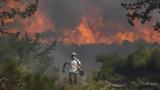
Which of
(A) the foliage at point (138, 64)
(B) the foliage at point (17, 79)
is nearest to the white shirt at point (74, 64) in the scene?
(A) the foliage at point (138, 64)

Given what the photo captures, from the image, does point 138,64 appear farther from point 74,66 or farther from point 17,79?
point 17,79

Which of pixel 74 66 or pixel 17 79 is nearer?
pixel 17 79

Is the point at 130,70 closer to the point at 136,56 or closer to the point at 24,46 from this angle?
the point at 136,56

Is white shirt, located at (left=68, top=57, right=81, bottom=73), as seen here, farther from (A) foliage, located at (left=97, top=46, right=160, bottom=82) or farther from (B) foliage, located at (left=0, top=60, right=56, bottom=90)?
(B) foliage, located at (left=0, top=60, right=56, bottom=90)

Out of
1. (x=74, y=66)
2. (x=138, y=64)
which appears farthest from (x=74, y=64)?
(x=138, y=64)

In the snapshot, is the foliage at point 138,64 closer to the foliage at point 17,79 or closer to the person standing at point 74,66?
the person standing at point 74,66

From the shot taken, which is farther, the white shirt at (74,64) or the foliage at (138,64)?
the foliage at (138,64)

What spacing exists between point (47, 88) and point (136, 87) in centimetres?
1570

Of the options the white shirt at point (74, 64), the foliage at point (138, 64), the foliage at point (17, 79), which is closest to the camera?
the foliage at point (17, 79)

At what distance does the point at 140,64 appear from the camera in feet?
103

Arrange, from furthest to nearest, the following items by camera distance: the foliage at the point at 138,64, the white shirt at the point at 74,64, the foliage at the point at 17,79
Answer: the foliage at the point at 138,64 < the white shirt at the point at 74,64 < the foliage at the point at 17,79

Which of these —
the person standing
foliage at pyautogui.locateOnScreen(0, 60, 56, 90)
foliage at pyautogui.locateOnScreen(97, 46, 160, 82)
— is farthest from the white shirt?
foliage at pyautogui.locateOnScreen(0, 60, 56, 90)

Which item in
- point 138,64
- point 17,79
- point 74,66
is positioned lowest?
point 17,79

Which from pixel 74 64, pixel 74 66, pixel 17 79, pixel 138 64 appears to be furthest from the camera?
pixel 138 64
